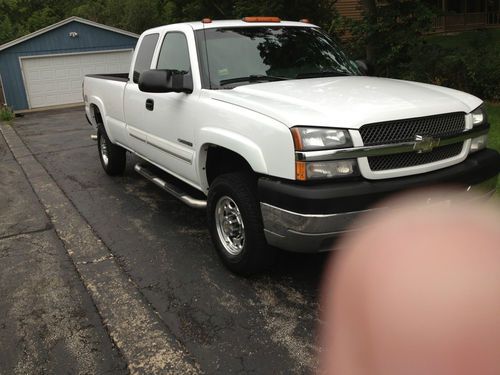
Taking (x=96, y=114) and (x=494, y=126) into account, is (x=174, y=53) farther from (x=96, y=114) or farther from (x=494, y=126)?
(x=494, y=126)

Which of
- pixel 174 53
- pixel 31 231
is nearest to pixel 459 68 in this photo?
pixel 174 53

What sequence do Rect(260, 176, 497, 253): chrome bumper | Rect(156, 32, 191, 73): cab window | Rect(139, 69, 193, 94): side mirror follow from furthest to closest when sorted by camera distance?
Rect(156, 32, 191, 73): cab window, Rect(139, 69, 193, 94): side mirror, Rect(260, 176, 497, 253): chrome bumper

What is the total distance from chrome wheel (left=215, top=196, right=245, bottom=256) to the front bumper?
0.55 metres

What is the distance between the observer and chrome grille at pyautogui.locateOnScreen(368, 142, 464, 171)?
3.19 meters

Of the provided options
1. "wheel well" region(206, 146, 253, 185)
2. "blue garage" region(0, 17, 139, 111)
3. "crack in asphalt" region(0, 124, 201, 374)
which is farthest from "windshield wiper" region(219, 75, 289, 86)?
"blue garage" region(0, 17, 139, 111)

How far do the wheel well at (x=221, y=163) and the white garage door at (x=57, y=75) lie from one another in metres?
18.6

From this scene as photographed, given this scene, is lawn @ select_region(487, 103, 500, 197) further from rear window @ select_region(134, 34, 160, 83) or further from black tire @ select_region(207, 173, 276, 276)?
rear window @ select_region(134, 34, 160, 83)

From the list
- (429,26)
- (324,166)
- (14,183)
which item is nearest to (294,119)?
(324,166)

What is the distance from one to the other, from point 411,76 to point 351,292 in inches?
357

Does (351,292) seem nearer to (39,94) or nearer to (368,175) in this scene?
(368,175)

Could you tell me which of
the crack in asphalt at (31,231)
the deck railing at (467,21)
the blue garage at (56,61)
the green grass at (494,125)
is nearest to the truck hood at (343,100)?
the crack in asphalt at (31,231)

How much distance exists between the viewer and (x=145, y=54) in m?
5.57

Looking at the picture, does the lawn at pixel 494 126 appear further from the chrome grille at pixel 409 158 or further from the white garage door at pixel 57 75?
the white garage door at pixel 57 75

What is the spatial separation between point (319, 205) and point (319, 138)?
0.43m
